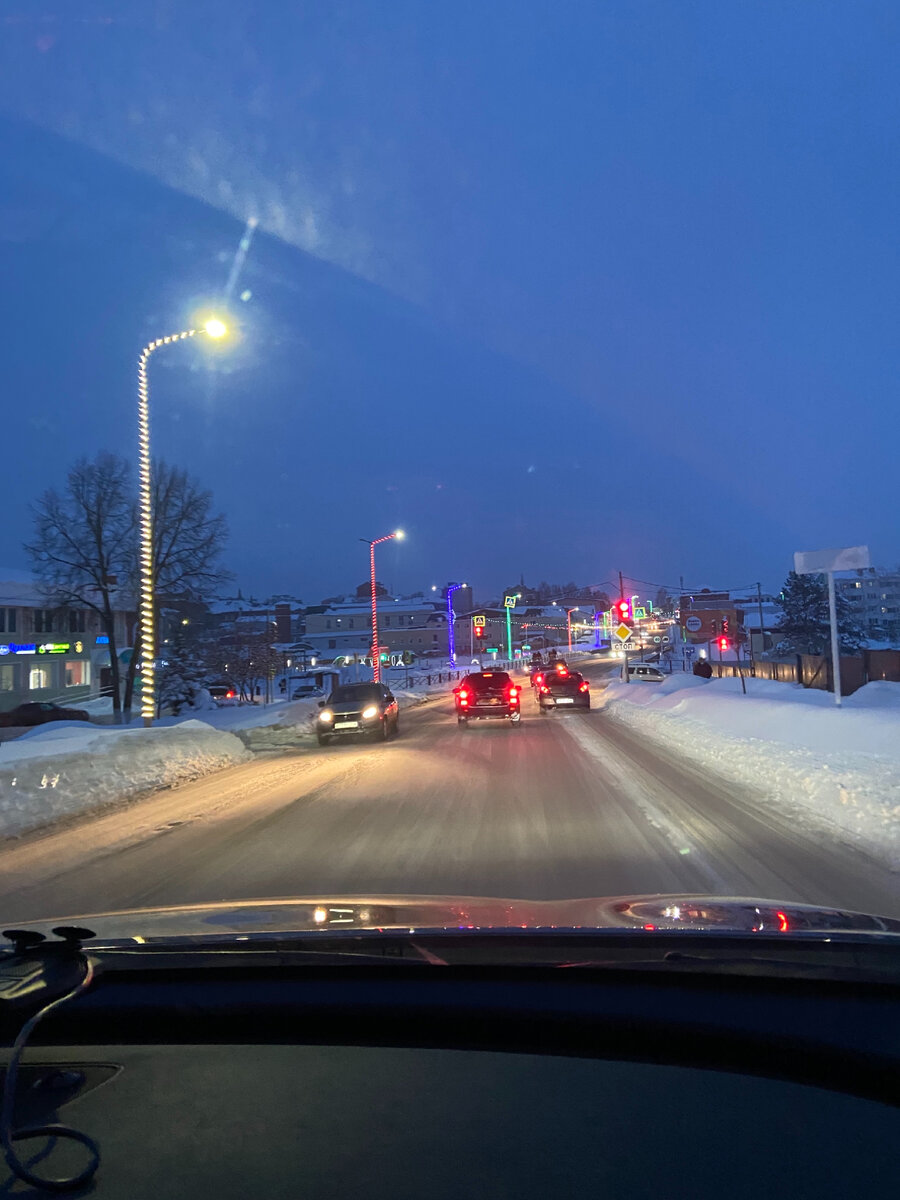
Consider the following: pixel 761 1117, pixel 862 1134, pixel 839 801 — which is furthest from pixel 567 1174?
pixel 839 801

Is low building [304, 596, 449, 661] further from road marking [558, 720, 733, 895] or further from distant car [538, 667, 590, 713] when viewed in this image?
road marking [558, 720, 733, 895]

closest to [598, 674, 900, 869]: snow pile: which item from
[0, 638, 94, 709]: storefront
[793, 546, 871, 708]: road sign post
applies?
[793, 546, 871, 708]: road sign post

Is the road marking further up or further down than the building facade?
further down

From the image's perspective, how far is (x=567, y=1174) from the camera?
229 cm

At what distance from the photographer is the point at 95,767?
15.5m

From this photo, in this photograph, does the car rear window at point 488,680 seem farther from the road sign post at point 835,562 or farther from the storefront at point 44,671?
the storefront at point 44,671

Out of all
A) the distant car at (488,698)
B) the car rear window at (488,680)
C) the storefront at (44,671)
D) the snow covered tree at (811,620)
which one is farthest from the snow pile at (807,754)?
the snow covered tree at (811,620)

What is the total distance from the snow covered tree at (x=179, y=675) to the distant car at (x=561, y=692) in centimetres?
1535

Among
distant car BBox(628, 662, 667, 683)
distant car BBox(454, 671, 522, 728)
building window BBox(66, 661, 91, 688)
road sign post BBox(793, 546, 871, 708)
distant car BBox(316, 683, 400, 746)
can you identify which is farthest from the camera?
distant car BBox(628, 662, 667, 683)

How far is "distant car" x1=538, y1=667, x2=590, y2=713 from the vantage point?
3309 centimetres

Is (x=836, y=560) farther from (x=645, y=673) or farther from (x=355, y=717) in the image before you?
(x=645, y=673)

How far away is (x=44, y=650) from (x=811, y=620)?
5770cm

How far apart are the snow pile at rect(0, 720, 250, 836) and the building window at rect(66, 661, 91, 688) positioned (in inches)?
1502

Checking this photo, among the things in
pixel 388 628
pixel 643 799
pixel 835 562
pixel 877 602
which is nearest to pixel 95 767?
pixel 643 799
